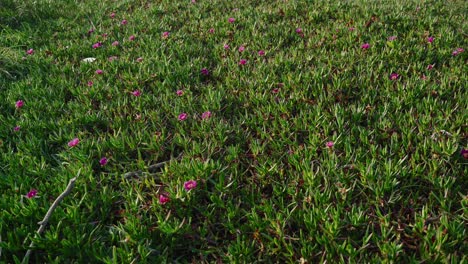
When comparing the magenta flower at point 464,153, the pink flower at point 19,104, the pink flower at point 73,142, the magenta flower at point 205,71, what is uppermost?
the pink flower at point 19,104

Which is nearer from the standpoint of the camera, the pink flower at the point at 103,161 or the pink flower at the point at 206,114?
the pink flower at the point at 103,161

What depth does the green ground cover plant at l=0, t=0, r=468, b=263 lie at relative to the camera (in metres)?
1.84

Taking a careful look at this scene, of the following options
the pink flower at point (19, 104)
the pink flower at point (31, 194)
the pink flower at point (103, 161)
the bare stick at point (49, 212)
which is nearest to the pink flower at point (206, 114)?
the pink flower at point (103, 161)

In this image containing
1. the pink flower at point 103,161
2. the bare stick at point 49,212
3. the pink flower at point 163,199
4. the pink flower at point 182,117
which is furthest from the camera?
the pink flower at point 182,117

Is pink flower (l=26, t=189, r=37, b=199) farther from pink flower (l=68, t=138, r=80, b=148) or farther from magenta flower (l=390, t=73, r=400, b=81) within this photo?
magenta flower (l=390, t=73, r=400, b=81)

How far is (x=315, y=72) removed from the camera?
3.21 m

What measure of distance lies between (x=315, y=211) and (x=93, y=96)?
2114mm

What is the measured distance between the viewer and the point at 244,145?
255 cm

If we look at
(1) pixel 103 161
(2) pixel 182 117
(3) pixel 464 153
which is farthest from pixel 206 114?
(3) pixel 464 153

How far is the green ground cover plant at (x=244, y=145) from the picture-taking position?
1.84 metres

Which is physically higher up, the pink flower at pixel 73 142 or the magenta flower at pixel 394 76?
the pink flower at pixel 73 142

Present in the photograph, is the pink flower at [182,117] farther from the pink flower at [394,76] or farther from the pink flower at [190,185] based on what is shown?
the pink flower at [394,76]

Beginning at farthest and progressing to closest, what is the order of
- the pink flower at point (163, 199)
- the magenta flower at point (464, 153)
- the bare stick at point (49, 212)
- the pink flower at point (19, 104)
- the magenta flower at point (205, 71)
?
the magenta flower at point (205, 71) → the pink flower at point (19, 104) → the magenta flower at point (464, 153) → the pink flower at point (163, 199) → the bare stick at point (49, 212)

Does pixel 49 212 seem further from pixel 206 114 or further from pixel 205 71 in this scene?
pixel 205 71
